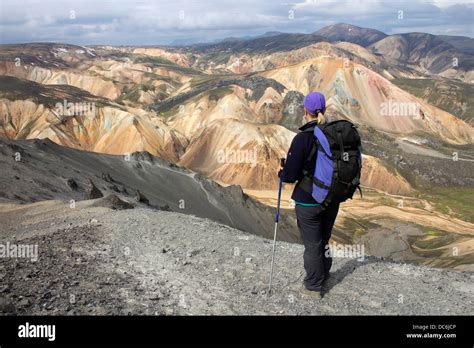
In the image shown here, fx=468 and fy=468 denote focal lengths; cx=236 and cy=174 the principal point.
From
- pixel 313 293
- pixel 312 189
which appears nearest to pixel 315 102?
pixel 312 189

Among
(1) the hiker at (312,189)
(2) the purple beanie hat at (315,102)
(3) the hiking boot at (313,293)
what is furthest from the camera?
(3) the hiking boot at (313,293)

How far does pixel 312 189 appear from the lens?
6.77 m

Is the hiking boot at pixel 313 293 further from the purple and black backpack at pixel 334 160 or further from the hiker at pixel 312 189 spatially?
the purple and black backpack at pixel 334 160

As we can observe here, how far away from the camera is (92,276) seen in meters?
7.40

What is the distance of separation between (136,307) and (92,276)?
1.38 m

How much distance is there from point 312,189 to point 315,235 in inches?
30.3

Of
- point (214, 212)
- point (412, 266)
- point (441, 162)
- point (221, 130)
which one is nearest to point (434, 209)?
point (441, 162)

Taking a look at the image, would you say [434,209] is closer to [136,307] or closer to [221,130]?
[221,130]

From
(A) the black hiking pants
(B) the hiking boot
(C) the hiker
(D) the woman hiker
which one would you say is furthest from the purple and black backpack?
(B) the hiking boot

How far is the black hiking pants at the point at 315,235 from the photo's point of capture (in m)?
6.98

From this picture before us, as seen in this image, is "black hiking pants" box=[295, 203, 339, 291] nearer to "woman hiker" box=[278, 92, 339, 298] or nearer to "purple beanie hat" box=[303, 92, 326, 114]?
Answer: "woman hiker" box=[278, 92, 339, 298]

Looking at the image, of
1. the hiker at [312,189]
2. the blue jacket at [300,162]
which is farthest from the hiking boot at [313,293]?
the blue jacket at [300,162]

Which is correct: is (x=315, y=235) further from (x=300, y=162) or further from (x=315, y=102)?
(x=315, y=102)

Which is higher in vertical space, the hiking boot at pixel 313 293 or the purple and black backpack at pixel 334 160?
the purple and black backpack at pixel 334 160
